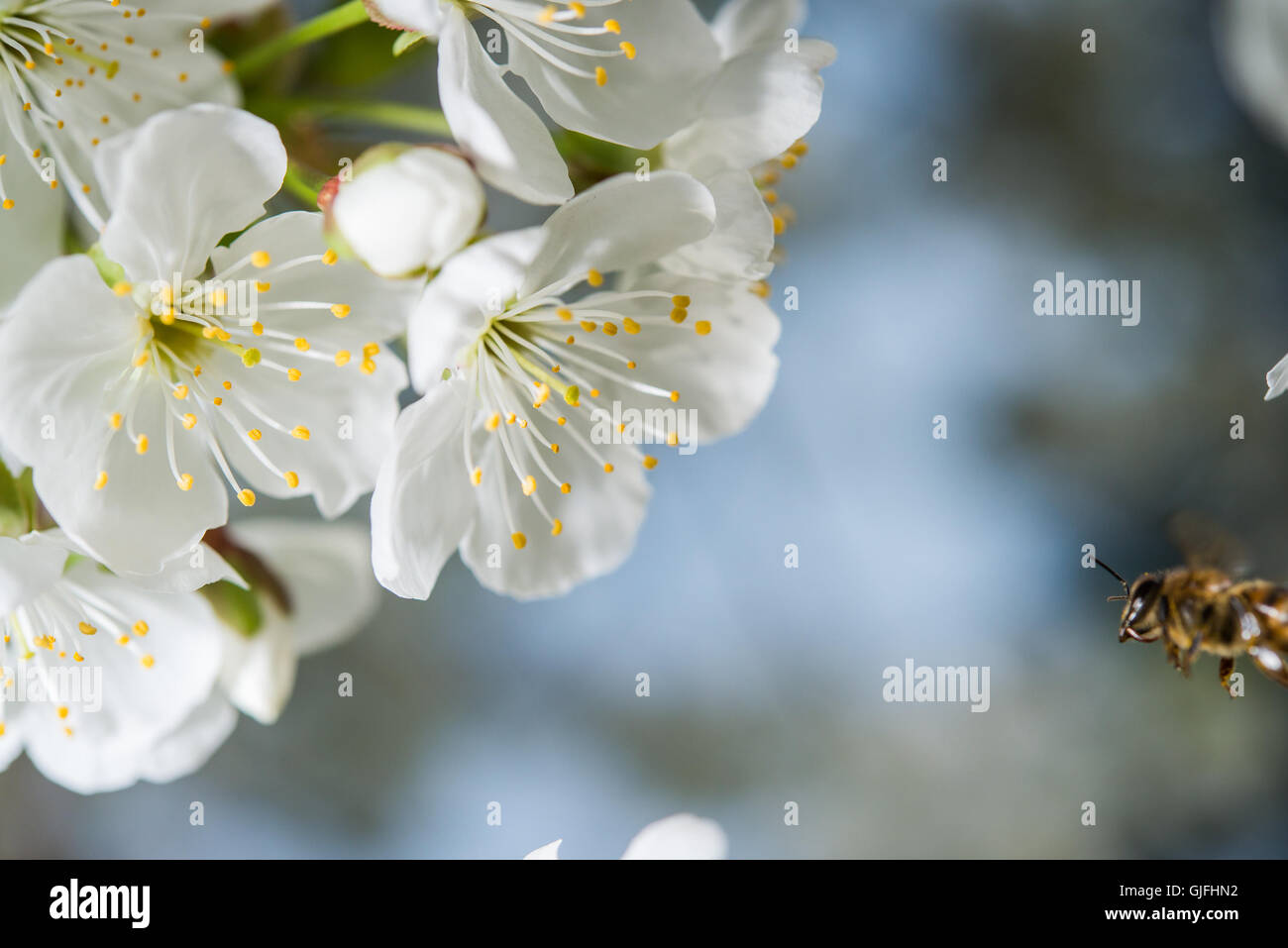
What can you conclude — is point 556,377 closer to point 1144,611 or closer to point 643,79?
point 643,79

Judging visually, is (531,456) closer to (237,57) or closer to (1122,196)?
(237,57)

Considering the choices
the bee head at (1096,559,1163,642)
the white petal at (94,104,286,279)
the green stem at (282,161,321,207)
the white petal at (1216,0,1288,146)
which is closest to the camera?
the white petal at (94,104,286,279)

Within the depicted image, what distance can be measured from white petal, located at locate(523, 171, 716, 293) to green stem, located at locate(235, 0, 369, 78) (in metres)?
0.15

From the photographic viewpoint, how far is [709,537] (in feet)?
4.65

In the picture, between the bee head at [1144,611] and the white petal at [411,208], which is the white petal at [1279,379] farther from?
the white petal at [411,208]

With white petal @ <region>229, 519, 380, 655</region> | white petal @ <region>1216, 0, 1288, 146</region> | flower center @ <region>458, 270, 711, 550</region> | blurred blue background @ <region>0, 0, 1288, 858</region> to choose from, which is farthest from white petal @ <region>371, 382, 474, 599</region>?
white petal @ <region>1216, 0, 1288, 146</region>

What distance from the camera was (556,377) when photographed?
64cm

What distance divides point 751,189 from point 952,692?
1253 millimetres

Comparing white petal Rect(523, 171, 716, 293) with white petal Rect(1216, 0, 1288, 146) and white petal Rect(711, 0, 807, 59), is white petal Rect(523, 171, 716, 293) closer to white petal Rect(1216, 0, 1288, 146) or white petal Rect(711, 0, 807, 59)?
white petal Rect(711, 0, 807, 59)

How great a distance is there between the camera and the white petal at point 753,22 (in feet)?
2.25

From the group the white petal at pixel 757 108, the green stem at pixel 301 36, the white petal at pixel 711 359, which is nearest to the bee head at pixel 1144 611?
the white petal at pixel 711 359

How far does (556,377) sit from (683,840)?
335mm

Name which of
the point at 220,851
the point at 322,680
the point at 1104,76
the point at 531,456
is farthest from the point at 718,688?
the point at 1104,76

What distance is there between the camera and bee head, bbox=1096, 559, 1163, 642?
763 mm
